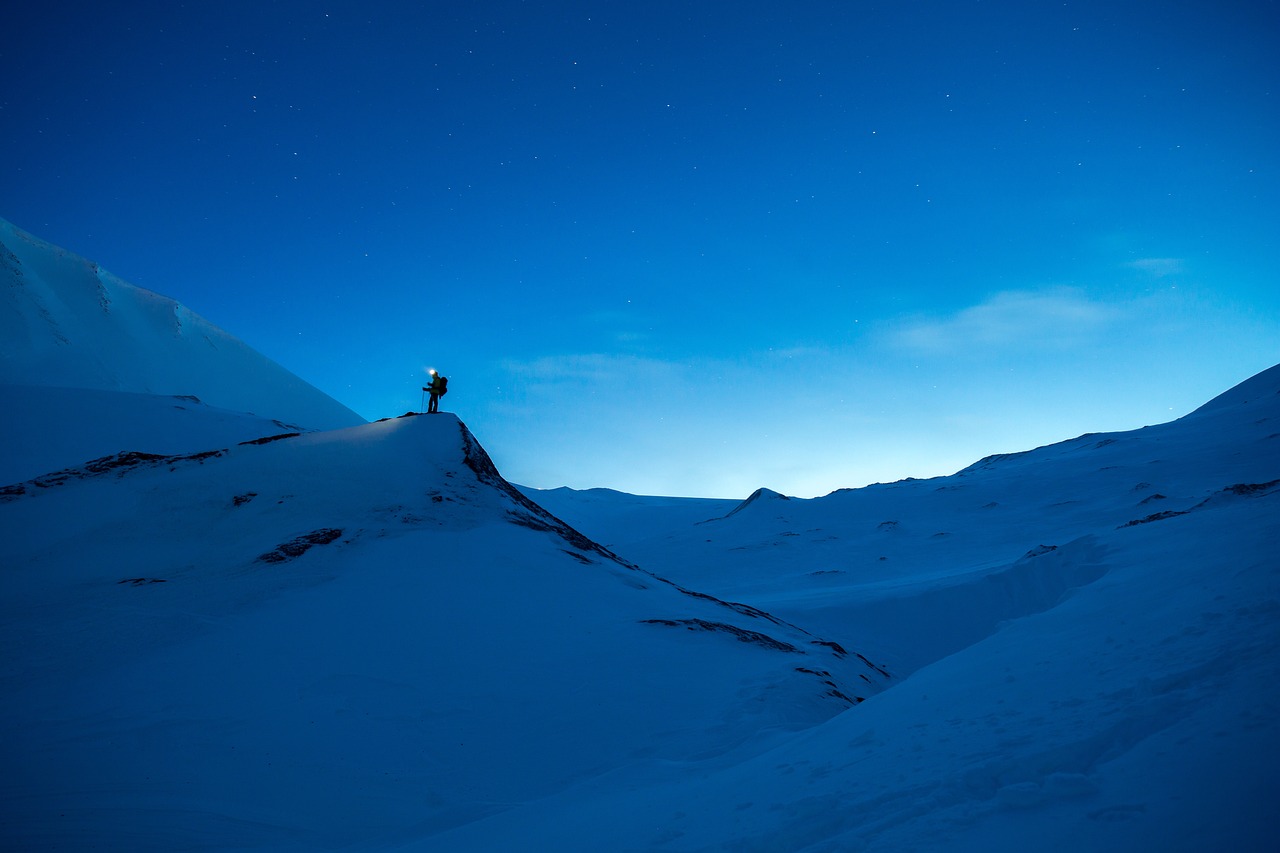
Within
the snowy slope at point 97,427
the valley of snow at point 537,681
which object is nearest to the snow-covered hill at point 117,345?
the snowy slope at point 97,427

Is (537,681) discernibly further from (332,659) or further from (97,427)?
(97,427)

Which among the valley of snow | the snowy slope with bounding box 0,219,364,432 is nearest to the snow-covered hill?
the snowy slope with bounding box 0,219,364,432

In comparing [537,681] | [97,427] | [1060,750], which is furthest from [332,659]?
[97,427]

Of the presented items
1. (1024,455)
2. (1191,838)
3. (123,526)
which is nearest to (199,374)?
(123,526)

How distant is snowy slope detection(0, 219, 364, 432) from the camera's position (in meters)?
45.1

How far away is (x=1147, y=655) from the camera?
4.89m

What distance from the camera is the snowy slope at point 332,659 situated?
6.85 metres

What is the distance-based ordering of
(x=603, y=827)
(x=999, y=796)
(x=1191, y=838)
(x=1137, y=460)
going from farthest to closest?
1. (x=1137, y=460)
2. (x=603, y=827)
3. (x=999, y=796)
4. (x=1191, y=838)

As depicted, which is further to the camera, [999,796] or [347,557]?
[347,557]

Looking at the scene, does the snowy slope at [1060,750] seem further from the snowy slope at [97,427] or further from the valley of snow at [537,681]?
the snowy slope at [97,427]

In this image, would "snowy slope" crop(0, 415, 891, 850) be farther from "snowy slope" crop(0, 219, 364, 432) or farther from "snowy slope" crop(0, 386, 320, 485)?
"snowy slope" crop(0, 219, 364, 432)

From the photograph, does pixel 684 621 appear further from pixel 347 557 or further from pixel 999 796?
pixel 999 796

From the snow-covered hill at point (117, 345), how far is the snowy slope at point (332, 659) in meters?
35.5

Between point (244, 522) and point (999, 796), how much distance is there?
50.5ft
